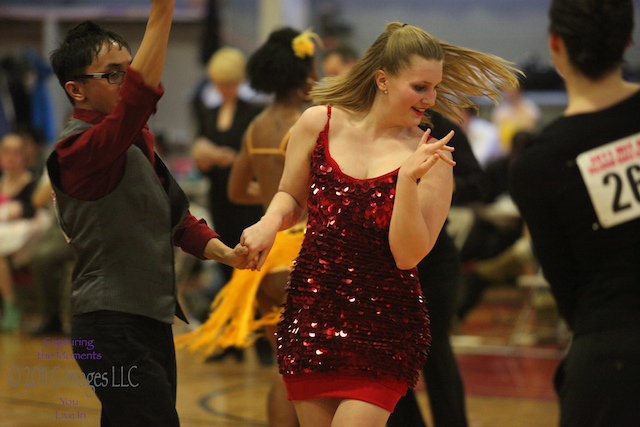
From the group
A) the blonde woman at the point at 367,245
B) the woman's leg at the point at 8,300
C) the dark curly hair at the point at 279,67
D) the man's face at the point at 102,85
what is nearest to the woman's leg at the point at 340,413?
the blonde woman at the point at 367,245

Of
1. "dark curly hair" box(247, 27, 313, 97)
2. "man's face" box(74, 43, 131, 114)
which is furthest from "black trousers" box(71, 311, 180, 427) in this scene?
"dark curly hair" box(247, 27, 313, 97)

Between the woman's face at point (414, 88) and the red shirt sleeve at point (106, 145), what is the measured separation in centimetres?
73

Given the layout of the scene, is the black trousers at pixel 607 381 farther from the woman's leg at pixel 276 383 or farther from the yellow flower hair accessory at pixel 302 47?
the yellow flower hair accessory at pixel 302 47

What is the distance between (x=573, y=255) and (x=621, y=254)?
0.14 meters

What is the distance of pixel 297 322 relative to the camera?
9.34 ft

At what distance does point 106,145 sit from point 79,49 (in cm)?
43

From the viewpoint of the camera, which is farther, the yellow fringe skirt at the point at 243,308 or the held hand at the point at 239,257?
the yellow fringe skirt at the point at 243,308

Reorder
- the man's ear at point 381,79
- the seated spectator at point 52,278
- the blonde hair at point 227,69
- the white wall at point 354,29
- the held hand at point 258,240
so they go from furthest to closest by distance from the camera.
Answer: the white wall at point 354,29 → the seated spectator at point 52,278 → the blonde hair at point 227,69 → the man's ear at point 381,79 → the held hand at point 258,240

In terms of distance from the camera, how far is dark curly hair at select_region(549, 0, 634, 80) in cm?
248

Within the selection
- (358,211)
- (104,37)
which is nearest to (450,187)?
(358,211)

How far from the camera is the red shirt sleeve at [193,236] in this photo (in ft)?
10.1

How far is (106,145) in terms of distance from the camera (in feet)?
8.64

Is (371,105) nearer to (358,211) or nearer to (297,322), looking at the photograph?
(358,211)

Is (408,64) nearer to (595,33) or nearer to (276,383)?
(595,33)
